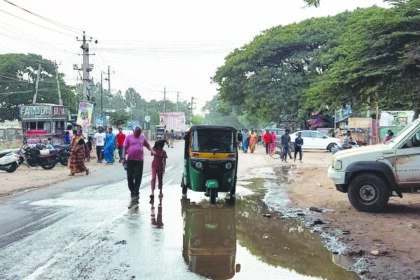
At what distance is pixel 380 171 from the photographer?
10.4 m

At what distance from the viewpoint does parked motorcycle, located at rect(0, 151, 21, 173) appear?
A: 21422 mm

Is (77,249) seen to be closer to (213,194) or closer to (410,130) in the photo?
(213,194)

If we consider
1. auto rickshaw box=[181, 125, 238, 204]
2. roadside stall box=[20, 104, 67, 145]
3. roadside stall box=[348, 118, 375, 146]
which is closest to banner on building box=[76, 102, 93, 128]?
roadside stall box=[20, 104, 67, 145]

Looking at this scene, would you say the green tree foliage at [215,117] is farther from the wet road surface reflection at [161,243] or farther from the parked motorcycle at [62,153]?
the wet road surface reflection at [161,243]

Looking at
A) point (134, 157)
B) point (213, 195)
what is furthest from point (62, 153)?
point (213, 195)

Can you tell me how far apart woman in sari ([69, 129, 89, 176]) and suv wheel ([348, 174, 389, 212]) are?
10.9m

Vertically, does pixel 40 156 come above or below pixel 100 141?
below

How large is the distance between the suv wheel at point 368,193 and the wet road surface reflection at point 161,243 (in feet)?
5.74

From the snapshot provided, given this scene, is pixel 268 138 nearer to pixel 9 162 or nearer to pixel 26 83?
pixel 9 162

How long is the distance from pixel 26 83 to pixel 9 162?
144 feet

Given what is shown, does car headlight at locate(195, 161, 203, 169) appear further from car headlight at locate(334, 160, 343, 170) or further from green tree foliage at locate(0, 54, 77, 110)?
green tree foliage at locate(0, 54, 77, 110)

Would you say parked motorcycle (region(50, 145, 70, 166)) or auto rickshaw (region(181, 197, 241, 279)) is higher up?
parked motorcycle (region(50, 145, 70, 166))

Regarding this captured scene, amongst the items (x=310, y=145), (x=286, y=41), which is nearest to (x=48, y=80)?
(x=286, y=41)

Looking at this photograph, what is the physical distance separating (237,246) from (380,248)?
2117 millimetres
